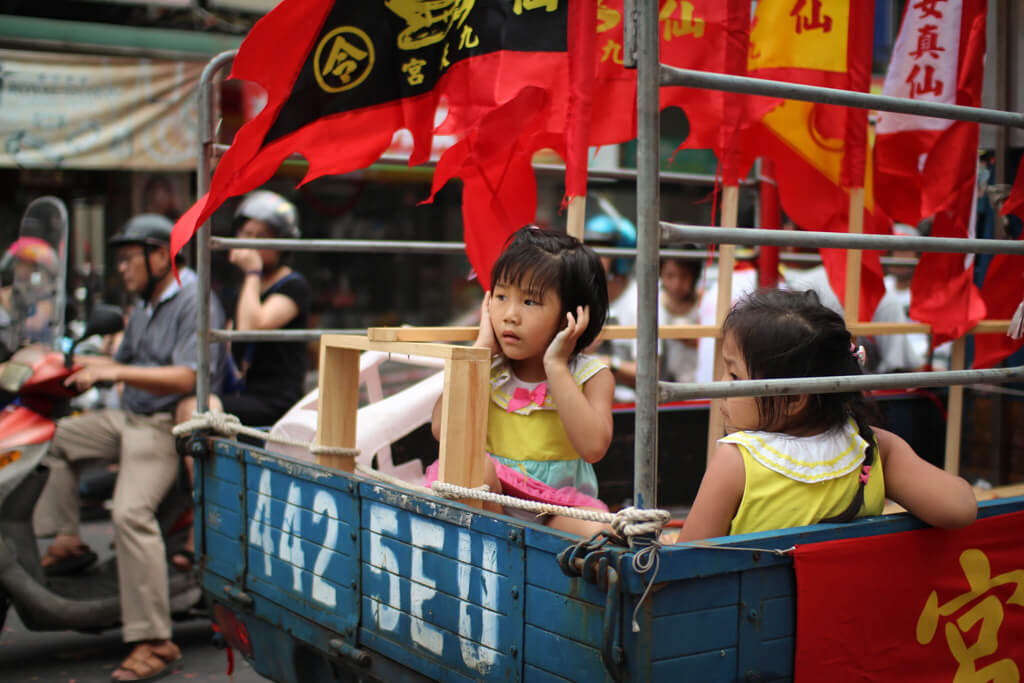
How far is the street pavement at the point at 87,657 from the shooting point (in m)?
3.98

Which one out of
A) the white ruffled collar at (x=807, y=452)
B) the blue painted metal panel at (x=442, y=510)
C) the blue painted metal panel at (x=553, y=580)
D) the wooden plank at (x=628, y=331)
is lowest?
the blue painted metal panel at (x=553, y=580)

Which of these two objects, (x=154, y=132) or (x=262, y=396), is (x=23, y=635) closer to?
(x=262, y=396)

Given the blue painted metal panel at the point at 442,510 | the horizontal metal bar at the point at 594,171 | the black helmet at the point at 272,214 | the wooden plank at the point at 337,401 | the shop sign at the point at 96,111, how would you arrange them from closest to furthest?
the blue painted metal panel at the point at 442,510
the wooden plank at the point at 337,401
the horizontal metal bar at the point at 594,171
the black helmet at the point at 272,214
the shop sign at the point at 96,111

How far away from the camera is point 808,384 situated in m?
1.75

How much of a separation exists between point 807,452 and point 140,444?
2.96 metres

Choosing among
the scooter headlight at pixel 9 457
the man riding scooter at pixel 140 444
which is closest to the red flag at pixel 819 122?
the man riding scooter at pixel 140 444

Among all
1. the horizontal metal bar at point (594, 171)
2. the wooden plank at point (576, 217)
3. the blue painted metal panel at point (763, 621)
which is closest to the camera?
the blue painted metal panel at point (763, 621)

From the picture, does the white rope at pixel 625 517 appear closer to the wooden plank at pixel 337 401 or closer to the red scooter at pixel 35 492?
the wooden plank at pixel 337 401

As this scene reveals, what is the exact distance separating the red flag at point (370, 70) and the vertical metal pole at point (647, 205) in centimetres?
122

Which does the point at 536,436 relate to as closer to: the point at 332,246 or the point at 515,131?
the point at 515,131

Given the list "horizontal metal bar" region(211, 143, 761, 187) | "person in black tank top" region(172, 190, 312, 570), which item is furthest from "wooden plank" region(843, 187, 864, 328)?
"person in black tank top" region(172, 190, 312, 570)

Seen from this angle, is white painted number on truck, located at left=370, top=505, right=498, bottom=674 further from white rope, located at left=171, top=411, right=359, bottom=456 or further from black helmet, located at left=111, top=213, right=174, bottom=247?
black helmet, located at left=111, top=213, right=174, bottom=247

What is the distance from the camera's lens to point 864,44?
11.6 feet

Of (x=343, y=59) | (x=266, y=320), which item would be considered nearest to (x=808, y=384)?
(x=343, y=59)
